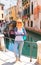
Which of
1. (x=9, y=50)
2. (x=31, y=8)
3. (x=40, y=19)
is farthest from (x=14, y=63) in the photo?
(x=31, y=8)

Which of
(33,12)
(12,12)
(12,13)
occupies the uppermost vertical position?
(12,12)

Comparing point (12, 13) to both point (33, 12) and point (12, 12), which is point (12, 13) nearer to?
point (12, 12)

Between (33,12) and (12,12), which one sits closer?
(33,12)

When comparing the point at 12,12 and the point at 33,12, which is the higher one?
the point at 12,12

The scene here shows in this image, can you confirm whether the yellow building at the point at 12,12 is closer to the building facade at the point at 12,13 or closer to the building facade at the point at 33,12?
the building facade at the point at 12,13

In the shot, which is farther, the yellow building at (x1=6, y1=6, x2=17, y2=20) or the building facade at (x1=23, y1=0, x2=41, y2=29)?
the yellow building at (x1=6, y1=6, x2=17, y2=20)

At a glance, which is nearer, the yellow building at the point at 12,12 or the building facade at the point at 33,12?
the building facade at the point at 33,12

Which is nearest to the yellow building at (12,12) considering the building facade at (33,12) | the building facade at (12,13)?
the building facade at (12,13)

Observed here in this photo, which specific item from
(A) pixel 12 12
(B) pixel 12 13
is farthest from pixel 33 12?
(A) pixel 12 12

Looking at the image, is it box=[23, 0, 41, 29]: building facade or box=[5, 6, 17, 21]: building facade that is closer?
box=[23, 0, 41, 29]: building facade

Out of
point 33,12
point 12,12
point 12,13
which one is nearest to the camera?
point 33,12

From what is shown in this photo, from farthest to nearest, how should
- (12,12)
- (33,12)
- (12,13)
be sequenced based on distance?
(12,12), (12,13), (33,12)

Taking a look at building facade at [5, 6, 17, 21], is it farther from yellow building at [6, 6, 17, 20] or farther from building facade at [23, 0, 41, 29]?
building facade at [23, 0, 41, 29]

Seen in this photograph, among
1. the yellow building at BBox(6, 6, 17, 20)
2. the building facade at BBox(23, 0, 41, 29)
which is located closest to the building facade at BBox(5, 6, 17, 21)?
the yellow building at BBox(6, 6, 17, 20)
